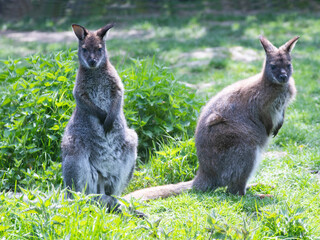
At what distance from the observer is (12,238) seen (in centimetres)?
312

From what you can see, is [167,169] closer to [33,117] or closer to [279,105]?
[279,105]

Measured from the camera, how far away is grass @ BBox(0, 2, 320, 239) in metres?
3.19

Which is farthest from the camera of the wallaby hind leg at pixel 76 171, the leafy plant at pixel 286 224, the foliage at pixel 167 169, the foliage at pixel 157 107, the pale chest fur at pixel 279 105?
the foliage at pixel 157 107

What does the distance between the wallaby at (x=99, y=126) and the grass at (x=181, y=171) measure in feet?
1.69

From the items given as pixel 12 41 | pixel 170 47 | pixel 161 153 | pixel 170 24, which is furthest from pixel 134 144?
pixel 170 24

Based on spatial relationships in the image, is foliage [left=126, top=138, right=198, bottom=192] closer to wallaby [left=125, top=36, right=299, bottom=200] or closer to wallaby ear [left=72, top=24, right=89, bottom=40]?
wallaby [left=125, top=36, right=299, bottom=200]

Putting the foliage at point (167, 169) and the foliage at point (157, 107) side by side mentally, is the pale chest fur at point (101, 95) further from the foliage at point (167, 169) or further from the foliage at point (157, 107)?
the foliage at point (157, 107)

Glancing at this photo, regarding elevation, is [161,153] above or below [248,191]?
above

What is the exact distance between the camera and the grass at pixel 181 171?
126 inches

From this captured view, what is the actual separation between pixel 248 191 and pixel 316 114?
2503 mm

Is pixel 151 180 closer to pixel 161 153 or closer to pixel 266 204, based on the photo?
pixel 161 153

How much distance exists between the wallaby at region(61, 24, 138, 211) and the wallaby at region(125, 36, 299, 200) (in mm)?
351

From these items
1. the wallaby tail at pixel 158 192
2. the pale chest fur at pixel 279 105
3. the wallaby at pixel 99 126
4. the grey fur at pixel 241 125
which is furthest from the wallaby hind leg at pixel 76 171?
the pale chest fur at pixel 279 105

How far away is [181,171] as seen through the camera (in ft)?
17.0
